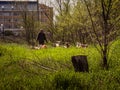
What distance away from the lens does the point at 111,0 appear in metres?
10.5

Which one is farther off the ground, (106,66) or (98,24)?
(98,24)

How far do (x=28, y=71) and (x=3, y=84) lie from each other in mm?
2562

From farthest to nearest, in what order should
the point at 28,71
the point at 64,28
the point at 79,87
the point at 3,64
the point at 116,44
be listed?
the point at 64,28, the point at 116,44, the point at 3,64, the point at 28,71, the point at 79,87

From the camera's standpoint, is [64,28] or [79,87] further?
[64,28]

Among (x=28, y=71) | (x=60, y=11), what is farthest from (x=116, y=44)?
(x=60, y=11)

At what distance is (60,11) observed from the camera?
105ft

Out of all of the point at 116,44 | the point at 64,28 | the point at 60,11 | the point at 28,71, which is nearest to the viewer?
the point at 28,71

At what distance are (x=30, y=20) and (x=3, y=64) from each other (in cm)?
2085

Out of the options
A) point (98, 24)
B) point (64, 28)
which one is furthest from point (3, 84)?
point (64, 28)

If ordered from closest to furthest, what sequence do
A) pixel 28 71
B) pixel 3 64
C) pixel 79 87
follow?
pixel 79 87
pixel 28 71
pixel 3 64

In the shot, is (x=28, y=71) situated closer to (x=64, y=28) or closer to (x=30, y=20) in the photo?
(x=64, y=28)

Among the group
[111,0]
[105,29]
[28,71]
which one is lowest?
[28,71]

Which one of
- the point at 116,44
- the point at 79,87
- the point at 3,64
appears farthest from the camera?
the point at 116,44

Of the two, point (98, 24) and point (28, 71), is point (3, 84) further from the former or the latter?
point (98, 24)
